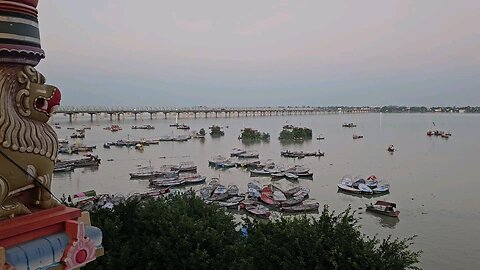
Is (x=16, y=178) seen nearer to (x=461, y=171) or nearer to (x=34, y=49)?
(x=34, y=49)

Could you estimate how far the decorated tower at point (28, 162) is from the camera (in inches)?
123

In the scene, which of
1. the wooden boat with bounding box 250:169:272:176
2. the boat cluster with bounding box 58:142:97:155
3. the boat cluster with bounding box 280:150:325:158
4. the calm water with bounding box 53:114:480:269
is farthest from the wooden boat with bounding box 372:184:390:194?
the boat cluster with bounding box 58:142:97:155

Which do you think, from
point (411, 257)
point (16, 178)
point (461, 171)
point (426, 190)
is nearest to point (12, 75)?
point (16, 178)

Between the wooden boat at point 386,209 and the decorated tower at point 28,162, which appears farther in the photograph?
the wooden boat at point 386,209

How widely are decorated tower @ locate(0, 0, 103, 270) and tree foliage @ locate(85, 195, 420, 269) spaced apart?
147 inches

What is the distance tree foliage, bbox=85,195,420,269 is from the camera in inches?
273

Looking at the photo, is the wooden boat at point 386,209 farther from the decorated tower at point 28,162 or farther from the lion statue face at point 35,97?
the lion statue face at point 35,97

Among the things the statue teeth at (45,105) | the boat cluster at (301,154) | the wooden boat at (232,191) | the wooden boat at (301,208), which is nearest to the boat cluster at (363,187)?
the wooden boat at (301,208)

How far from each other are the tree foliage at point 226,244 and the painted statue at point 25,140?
3.90m

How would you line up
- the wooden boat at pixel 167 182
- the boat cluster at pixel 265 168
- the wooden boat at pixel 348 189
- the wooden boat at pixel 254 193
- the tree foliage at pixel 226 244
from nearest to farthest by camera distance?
the tree foliage at pixel 226 244 → the wooden boat at pixel 254 193 → the wooden boat at pixel 348 189 → the wooden boat at pixel 167 182 → the boat cluster at pixel 265 168

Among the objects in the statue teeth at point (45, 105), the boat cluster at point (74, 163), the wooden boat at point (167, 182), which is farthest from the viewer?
the boat cluster at point (74, 163)

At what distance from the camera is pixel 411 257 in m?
7.19

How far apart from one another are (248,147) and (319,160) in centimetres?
1095

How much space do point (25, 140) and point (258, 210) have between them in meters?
14.7
